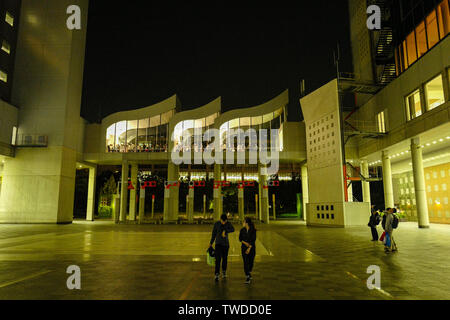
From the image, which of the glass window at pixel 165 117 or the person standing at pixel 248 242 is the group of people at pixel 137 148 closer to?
the glass window at pixel 165 117

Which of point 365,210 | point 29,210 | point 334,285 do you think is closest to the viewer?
point 334,285

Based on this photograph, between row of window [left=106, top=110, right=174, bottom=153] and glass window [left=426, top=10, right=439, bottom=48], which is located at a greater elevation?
glass window [left=426, top=10, right=439, bottom=48]

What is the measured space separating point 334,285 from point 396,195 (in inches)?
1361

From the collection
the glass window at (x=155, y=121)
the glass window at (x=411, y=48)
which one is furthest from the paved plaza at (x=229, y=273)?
the glass window at (x=155, y=121)

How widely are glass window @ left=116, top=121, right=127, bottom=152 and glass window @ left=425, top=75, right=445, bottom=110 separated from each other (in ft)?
99.9

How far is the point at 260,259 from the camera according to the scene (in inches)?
381

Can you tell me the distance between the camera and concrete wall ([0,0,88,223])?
95.5 ft

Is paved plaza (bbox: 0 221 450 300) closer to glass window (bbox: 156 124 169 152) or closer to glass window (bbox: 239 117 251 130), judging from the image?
glass window (bbox: 156 124 169 152)

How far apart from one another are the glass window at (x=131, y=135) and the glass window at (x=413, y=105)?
1110 inches

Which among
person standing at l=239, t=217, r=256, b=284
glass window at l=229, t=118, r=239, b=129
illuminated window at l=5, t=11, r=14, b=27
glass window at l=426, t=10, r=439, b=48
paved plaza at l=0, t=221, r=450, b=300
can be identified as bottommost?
paved plaza at l=0, t=221, r=450, b=300

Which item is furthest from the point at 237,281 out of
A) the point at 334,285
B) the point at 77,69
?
the point at 77,69

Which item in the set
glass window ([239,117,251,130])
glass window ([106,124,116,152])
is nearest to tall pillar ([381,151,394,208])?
glass window ([239,117,251,130])
